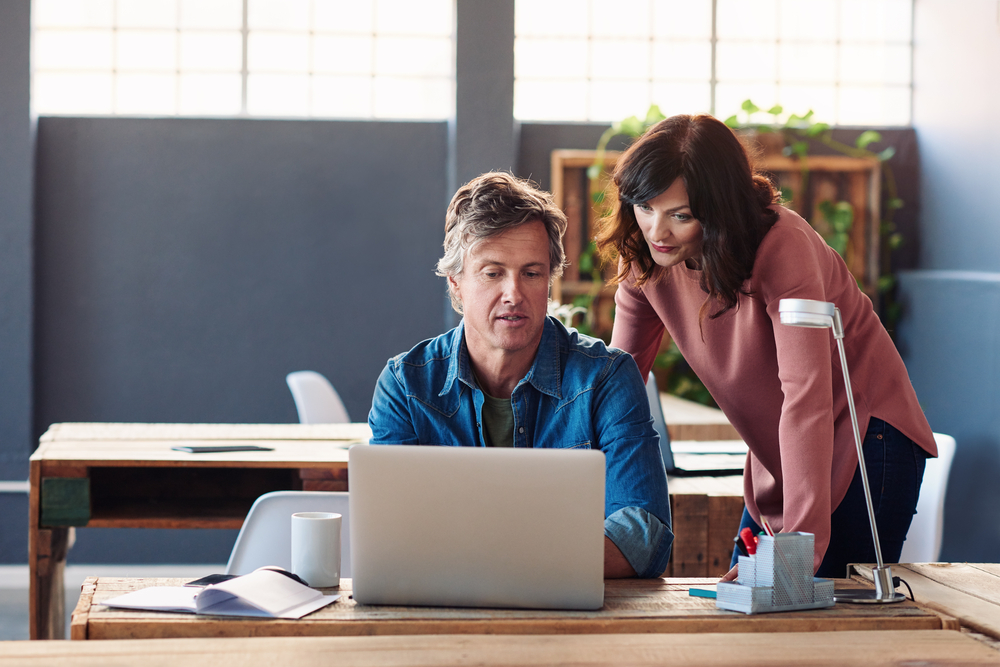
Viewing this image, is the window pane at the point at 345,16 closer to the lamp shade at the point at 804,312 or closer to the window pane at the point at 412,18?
the window pane at the point at 412,18

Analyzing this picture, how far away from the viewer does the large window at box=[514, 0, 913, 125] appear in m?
5.37

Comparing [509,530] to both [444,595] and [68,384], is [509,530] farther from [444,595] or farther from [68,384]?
[68,384]

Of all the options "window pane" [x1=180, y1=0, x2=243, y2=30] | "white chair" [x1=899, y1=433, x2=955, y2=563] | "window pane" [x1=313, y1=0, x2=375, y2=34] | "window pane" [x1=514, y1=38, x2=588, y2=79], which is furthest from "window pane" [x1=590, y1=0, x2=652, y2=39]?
"white chair" [x1=899, y1=433, x2=955, y2=563]

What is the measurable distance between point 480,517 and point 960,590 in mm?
812

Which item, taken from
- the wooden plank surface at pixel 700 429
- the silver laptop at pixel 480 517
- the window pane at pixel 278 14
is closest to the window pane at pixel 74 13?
the window pane at pixel 278 14

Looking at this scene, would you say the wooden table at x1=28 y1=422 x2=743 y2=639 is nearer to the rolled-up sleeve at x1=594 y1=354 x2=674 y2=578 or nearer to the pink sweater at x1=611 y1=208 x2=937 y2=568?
the pink sweater at x1=611 y1=208 x2=937 y2=568

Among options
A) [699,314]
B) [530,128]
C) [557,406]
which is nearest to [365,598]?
[557,406]

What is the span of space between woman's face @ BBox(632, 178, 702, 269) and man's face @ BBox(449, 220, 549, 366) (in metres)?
0.20

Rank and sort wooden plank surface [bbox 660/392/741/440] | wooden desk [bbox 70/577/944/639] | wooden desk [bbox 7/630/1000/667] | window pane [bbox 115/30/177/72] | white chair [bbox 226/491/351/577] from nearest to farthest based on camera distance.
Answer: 1. wooden desk [bbox 7/630/1000/667]
2. wooden desk [bbox 70/577/944/639]
3. white chair [bbox 226/491/351/577]
4. wooden plank surface [bbox 660/392/741/440]
5. window pane [bbox 115/30/177/72]

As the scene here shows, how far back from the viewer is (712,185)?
68.0 inches

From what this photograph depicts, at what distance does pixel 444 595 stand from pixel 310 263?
382cm

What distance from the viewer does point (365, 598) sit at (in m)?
1.38

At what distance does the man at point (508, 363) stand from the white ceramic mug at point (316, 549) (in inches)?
12.0

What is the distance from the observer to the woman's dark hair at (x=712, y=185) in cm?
173
